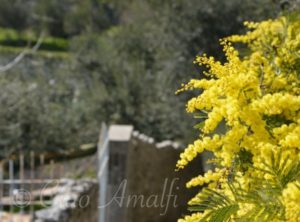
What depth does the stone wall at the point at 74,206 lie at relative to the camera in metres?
5.45

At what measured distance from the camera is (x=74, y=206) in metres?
5.77

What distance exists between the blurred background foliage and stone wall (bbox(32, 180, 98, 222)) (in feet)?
9.31

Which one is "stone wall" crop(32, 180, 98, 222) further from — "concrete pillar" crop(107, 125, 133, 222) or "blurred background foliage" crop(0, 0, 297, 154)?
"blurred background foliage" crop(0, 0, 297, 154)

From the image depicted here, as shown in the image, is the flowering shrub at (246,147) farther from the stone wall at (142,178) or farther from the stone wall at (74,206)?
the stone wall at (142,178)

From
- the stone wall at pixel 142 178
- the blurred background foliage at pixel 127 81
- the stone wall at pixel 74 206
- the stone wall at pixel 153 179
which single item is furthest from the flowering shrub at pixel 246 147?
the stone wall at pixel 153 179

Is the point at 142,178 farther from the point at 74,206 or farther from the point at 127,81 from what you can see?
the point at 127,81

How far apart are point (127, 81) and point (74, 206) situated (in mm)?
7451

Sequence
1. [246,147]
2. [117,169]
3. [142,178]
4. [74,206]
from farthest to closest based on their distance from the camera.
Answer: [142,178]
[117,169]
[74,206]
[246,147]

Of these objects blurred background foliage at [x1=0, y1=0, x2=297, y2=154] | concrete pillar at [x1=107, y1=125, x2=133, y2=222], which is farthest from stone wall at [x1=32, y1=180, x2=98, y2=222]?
blurred background foliage at [x1=0, y1=0, x2=297, y2=154]

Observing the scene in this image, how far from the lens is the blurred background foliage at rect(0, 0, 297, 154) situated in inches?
397

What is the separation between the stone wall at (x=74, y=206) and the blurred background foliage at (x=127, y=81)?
2838 mm

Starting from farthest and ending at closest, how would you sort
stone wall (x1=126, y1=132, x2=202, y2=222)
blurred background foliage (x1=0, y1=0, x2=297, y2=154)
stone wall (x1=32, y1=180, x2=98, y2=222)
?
blurred background foliage (x1=0, y1=0, x2=297, y2=154) → stone wall (x1=126, y1=132, x2=202, y2=222) → stone wall (x1=32, y1=180, x2=98, y2=222)

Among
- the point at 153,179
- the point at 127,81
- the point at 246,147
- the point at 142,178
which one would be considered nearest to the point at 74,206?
the point at 246,147

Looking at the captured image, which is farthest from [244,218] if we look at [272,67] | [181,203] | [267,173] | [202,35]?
[202,35]
